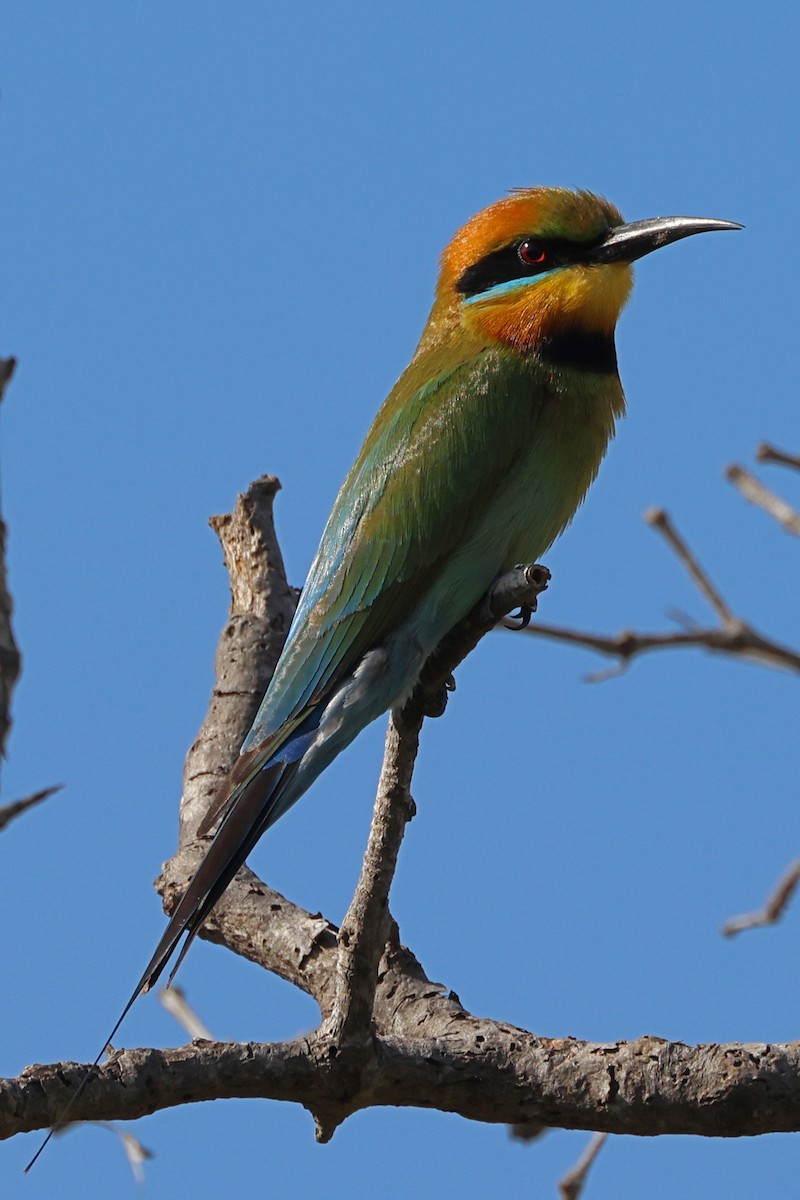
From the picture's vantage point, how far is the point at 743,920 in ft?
8.06

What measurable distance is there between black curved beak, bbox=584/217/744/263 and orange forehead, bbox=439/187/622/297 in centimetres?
6

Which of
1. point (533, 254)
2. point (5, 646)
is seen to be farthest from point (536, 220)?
point (5, 646)

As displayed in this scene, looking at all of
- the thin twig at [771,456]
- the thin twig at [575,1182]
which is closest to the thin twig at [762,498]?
the thin twig at [771,456]

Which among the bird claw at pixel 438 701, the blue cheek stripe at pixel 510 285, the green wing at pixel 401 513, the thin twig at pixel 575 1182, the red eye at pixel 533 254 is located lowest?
the thin twig at pixel 575 1182

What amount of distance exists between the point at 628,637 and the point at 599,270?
104 inches

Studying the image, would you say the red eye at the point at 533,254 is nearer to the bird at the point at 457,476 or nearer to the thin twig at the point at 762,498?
the bird at the point at 457,476

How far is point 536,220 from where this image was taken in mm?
4238

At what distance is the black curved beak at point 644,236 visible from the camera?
4.20m

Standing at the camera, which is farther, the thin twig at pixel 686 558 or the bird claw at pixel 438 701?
the bird claw at pixel 438 701

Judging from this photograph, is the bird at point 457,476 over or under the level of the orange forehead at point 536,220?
under

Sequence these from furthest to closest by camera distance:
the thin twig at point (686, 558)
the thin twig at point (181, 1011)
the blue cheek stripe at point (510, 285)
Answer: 1. the blue cheek stripe at point (510, 285)
2. the thin twig at point (181, 1011)
3. the thin twig at point (686, 558)

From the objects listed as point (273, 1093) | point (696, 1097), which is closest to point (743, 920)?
point (696, 1097)

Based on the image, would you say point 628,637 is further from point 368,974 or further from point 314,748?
point 314,748

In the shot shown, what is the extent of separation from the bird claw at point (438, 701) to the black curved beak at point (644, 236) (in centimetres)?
149
